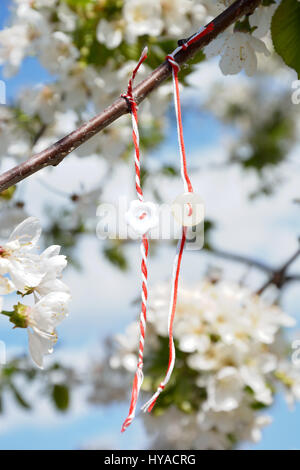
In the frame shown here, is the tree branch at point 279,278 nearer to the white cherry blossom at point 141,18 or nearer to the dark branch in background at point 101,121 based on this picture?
the white cherry blossom at point 141,18

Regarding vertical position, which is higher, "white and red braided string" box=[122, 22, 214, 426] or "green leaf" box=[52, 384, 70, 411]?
"white and red braided string" box=[122, 22, 214, 426]

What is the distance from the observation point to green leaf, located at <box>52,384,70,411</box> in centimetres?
158

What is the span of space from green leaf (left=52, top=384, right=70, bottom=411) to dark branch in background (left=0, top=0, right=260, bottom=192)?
46.7 inches

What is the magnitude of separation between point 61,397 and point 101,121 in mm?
1236

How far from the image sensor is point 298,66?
0.65m

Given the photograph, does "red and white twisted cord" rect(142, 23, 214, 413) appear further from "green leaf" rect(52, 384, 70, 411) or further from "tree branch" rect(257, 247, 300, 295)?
"green leaf" rect(52, 384, 70, 411)

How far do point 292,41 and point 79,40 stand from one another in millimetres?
654

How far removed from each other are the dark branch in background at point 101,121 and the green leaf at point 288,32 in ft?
0.17

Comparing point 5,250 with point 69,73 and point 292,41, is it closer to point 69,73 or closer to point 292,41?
point 292,41

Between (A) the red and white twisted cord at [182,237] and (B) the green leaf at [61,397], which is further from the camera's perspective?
(B) the green leaf at [61,397]

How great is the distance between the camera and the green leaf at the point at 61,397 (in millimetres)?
1583

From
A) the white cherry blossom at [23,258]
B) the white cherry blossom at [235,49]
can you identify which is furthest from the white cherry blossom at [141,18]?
the white cherry blossom at [23,258]

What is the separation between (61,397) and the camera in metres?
1.59

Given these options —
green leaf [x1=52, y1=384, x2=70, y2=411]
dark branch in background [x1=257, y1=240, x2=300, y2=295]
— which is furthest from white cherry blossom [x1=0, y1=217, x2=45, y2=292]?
green leaf [x1=52, y1=384, x2=70, y2=411]
